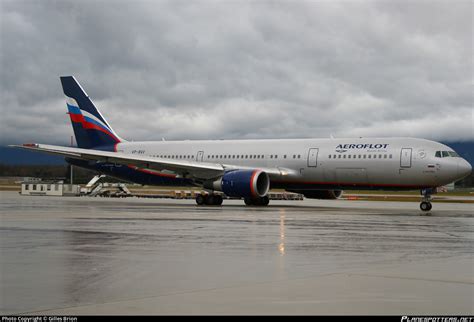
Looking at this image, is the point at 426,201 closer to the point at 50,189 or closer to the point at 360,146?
the point at 360,146

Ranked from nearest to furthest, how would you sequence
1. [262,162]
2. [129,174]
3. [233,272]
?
[233,272] < [262,162] < [129,174]

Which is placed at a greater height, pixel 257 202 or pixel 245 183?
pixel 245 183

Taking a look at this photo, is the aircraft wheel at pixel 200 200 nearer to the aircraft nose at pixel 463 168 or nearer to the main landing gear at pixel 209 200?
the main landing gear at pixel 209 200

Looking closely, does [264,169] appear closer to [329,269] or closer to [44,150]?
[44,150]

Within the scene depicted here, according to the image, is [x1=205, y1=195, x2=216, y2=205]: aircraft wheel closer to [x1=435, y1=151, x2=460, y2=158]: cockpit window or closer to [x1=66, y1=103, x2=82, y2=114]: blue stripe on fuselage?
[x1=66, y1=103, x2=82, y2=114]: blue stripe on fuselage

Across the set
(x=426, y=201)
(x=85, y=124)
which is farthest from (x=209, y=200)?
(x=426, y=201)

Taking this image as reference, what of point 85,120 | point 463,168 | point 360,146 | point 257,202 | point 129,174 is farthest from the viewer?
point 85,120

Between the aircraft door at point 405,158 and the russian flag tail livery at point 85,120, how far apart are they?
1997cm

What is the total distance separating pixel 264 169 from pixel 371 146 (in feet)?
19.3

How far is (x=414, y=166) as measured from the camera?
3378cm

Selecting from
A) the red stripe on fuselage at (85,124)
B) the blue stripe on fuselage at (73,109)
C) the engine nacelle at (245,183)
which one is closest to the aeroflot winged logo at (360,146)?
the engine nacelle at (245,183)

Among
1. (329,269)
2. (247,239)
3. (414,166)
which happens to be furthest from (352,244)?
(414,166)

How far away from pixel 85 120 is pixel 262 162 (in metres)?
13.1

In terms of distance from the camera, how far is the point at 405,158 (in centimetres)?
3409
